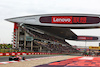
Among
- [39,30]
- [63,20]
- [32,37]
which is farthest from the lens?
[39,30]

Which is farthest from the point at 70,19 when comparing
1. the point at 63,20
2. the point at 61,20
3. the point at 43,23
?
the point at 43,23

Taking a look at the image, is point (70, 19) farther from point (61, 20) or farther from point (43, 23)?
point (43, 23)

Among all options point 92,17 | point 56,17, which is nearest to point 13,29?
point 56,17

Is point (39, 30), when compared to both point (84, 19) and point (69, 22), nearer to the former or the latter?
point (69, 22)

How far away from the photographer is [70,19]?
195 feet

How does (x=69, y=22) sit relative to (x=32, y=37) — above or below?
above

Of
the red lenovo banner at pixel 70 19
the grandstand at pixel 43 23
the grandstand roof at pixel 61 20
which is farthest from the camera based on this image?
the red lenovo banner at pixel 70 19

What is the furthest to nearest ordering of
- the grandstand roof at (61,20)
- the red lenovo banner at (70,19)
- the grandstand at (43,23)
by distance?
the red lenovo banner at (70,19)
the grandstand roof at (61,20)
the grandstand at (43,23)

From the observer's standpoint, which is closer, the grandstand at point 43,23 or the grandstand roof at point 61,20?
the grandstand at point 43,23

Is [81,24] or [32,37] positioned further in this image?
[81,24]

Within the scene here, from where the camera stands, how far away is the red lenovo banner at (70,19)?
194ft

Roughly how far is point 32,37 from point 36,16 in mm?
8358

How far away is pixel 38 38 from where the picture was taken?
59625 millimetres

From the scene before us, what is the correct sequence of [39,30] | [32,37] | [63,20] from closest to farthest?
[32,37]
[63,20]
[39,30]
